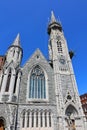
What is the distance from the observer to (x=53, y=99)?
1953 centimetres

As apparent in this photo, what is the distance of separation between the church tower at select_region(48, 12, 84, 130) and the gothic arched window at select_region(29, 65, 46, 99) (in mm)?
2196

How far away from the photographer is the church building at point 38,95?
17.0 meters

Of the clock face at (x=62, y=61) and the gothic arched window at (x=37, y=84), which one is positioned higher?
the clock face at (x=62, y=61)

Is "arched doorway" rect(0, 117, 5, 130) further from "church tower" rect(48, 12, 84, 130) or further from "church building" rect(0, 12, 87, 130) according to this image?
"church tower" rect(48, 12, 84, 130)

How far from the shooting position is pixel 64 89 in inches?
812

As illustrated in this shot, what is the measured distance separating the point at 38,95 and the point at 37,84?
6.88ft

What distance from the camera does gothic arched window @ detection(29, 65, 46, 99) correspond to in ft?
66.0

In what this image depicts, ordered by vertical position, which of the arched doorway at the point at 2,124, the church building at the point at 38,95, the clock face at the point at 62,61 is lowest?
the arched doorway at the point at 2,124

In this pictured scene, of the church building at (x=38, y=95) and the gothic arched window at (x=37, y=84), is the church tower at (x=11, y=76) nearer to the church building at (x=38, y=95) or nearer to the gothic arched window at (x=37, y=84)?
the church building at (x=38, y=95)

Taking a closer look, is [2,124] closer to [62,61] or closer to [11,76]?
[11,76]

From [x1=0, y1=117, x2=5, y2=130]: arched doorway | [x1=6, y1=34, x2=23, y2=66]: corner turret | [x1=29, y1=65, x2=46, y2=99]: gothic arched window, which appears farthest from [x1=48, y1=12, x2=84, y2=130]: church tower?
[x1=0, y1=117, x2=5, y2=130]: arched doorway

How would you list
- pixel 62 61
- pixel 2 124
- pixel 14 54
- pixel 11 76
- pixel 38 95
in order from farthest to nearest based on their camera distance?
pixel 62 61 < pixel 14 54 < pixel 11 76 < pixel 38 95 < pixel 2 124

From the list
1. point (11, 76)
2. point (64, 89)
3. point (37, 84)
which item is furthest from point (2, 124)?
point (64, 89)

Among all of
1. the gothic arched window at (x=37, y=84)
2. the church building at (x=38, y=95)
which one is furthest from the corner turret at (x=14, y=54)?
the gothic arched window at (x=37, y=84)
